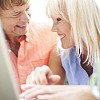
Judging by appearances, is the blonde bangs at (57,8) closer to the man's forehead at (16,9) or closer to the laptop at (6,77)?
the man's forehead at (16,9)

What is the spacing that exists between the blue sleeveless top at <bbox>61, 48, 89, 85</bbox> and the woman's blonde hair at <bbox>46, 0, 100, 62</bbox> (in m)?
0.09

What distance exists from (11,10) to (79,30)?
40 cm

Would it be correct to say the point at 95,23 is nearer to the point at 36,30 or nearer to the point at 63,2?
the point at 63,2

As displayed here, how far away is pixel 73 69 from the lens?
1.38m

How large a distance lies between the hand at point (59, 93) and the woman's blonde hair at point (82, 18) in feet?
1.91

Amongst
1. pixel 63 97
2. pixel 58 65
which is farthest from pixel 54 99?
pixel 58 65

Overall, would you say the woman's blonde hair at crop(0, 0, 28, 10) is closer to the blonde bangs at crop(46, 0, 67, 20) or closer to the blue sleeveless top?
the blonde bangs at crop(46, 0, 67, 20)

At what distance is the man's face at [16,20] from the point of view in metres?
1.43

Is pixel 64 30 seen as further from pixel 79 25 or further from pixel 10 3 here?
pixel 10 3

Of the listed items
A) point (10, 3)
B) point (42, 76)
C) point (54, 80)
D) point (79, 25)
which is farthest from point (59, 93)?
point (10, 3)

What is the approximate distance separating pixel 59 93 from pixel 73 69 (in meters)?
0.68

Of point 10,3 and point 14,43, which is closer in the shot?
point 10,3

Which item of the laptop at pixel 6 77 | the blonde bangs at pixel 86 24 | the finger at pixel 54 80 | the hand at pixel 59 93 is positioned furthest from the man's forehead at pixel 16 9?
the laptop at pixel 6 77

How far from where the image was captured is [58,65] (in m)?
1.45
